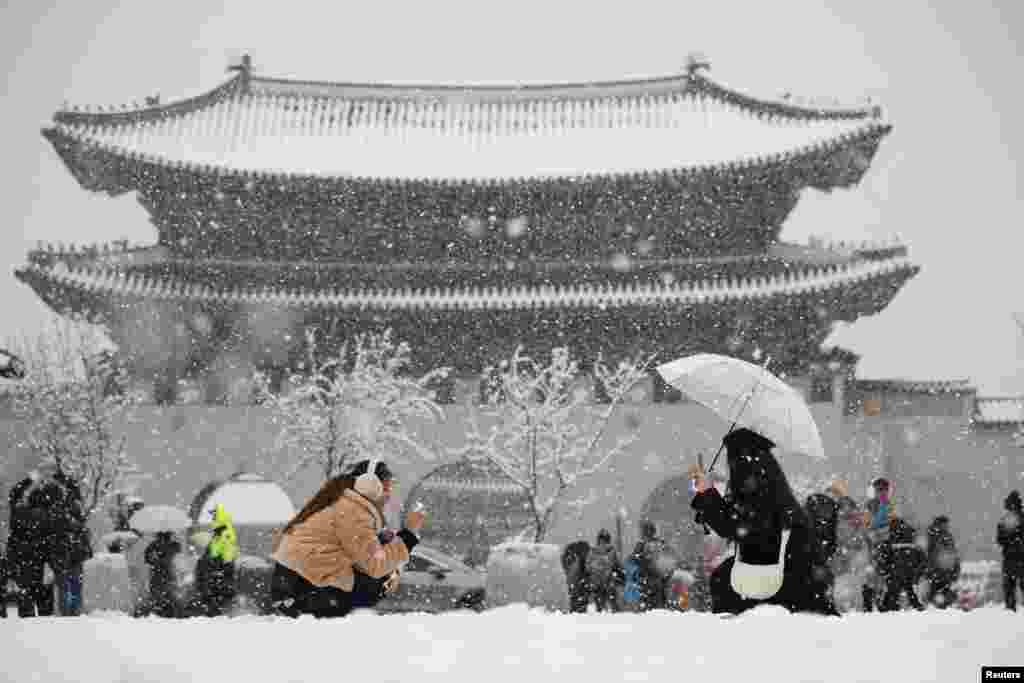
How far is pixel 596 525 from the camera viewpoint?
2069cm

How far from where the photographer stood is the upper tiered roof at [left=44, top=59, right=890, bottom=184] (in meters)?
21.5

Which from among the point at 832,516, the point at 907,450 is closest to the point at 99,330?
the point at 907,450

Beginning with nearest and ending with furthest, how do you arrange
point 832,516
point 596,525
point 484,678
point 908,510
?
point 484,678 → point 832,516 → point 596,525 → point 908,510

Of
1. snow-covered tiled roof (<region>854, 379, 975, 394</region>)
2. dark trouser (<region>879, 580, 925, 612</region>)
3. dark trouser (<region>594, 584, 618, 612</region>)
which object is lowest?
dark trouser (<region>594, 584, 618, 612</region>)

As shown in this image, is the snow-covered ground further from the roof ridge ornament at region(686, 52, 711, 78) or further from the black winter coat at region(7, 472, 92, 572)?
the roof ridge ornament at region(686, 52, 711, 78)

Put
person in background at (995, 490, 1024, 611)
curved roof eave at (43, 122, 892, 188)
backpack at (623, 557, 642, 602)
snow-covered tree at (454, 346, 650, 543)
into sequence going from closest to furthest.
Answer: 1. person in background at (995, 490, 1024, 611)
2. backpack at (623, 557, 642, 602)
3. snow-covered tree at (454, 346, 650, 543)
4. curved roof eave at (43, 122, 892, 188)

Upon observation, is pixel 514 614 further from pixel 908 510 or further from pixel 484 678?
pixel 908 510

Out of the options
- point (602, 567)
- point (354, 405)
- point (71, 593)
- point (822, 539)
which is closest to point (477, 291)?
point (354, 405)

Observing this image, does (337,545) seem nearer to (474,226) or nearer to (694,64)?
(474,226)

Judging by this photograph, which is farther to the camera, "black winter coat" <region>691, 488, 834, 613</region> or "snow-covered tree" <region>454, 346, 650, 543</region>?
"snow-covered tree" <region>454, 346, 650, 543</region>

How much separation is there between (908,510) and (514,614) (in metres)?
17.7

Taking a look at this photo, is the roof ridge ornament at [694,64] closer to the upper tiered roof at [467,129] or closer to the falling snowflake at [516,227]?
the upper tiered roof at [467,129]

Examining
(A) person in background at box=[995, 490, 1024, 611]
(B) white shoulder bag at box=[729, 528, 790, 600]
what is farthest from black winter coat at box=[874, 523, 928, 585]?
(B) white shoulder bag at box=[729, 528, 790, 600]

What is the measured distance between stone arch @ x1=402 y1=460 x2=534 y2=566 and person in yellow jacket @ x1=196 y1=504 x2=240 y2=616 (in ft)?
33.6
